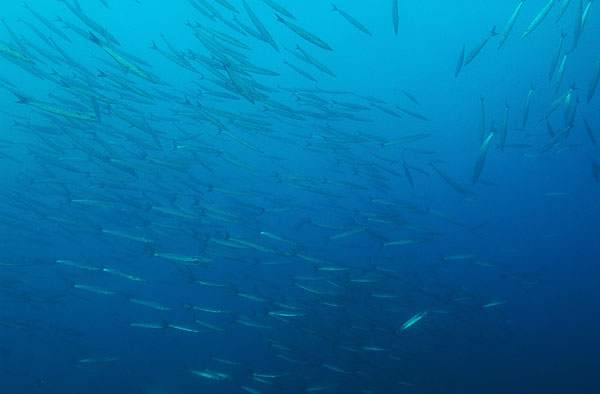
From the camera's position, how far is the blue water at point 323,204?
8.04m

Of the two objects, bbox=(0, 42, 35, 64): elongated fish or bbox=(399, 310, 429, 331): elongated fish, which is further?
bbox=(399, 310, 429, 331): elongated fish

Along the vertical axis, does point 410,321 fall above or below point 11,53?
below

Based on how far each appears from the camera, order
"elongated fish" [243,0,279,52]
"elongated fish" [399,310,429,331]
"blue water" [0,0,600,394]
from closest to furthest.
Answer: "elongated fish" [243,0,279,52] → "elongated fish" [399,310,429,331] → "blue water" [0,0,600,394]

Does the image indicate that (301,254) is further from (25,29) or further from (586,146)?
(25,29)

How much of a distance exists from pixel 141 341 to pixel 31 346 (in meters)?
4.77

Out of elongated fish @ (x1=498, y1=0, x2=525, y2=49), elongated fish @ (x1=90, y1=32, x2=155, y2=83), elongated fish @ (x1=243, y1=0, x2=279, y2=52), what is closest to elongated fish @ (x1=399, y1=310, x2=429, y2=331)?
elongated fish @ (x1=498, y1=0, x2=525, y2=49)

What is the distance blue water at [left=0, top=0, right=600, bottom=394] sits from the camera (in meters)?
8.04

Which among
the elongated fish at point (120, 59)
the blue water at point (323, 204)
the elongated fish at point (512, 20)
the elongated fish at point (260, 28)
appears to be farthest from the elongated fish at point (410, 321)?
the elongated fish at point (120, 59)

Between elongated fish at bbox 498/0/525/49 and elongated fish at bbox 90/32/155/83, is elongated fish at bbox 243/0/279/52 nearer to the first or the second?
elongated fish at bbox 90/32/155/83

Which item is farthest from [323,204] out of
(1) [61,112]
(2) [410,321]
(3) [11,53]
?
(3) [11,53]

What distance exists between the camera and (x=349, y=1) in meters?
12.1

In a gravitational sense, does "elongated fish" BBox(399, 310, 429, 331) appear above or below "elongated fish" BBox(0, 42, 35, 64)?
below

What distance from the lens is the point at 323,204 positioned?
10.5 meters

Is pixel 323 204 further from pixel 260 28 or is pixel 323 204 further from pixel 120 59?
pixel 120 59
